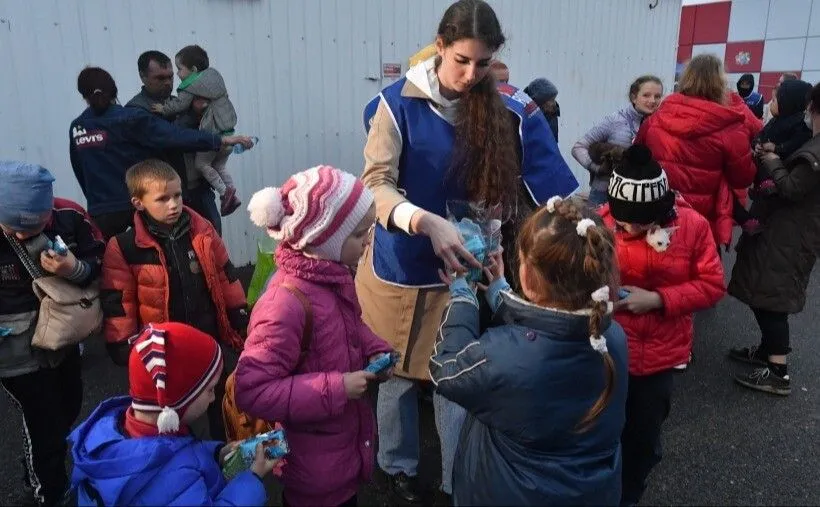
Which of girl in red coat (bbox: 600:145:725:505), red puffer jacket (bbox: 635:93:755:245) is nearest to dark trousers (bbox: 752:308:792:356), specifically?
red puffer jacket (bbox: 635:93:755:245)

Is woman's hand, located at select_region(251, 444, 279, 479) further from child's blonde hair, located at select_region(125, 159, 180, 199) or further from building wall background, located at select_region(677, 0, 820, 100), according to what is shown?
building wall background, located at select_region(677, 0, 820, 100)

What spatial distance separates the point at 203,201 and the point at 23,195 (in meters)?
2.61

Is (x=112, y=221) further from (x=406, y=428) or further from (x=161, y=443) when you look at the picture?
(x=161, y=443)

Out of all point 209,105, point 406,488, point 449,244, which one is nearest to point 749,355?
point 406,488

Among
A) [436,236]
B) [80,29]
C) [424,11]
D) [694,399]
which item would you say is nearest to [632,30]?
[424,11]

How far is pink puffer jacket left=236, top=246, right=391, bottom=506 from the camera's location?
1.67m

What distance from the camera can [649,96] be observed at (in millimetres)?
4832

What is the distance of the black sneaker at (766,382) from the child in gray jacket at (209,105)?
12.9ft

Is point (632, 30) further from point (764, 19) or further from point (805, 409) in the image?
point (805, 409)

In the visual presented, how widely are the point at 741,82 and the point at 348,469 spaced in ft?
26.2

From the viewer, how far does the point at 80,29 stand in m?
4.34

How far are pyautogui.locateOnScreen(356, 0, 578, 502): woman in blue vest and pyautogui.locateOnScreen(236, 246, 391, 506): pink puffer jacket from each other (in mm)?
384

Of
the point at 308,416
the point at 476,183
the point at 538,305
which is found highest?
the point at 476,183

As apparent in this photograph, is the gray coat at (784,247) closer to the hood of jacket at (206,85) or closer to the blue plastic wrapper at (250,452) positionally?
the blue plastic wrapper at (250,452)
